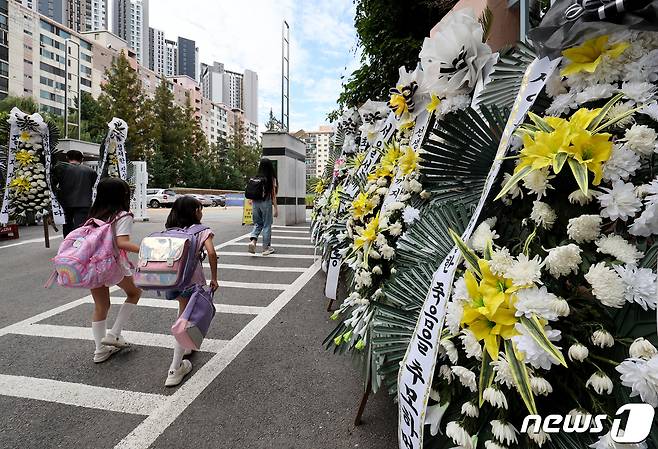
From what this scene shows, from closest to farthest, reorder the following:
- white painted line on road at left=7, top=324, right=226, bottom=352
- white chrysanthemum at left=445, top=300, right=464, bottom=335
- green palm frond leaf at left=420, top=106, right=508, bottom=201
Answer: white chrysanthemum at left=445, top=300, right=464, bottom=335 < green palm frond leaf at left=420, top=106, right=508, bottom=201 < white painted line on road at left=7, top=324, right=226, bottom=352

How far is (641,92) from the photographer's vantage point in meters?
1.10

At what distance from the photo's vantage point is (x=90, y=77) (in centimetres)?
6481

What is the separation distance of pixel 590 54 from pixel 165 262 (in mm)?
2457

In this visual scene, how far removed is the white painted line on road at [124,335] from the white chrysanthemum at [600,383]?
2870 millimetres

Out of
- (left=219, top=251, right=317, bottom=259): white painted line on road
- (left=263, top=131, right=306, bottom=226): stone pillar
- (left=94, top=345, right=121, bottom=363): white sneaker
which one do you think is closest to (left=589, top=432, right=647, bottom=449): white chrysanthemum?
(left=94, top=345, right=121, bottom=363): white sneaker

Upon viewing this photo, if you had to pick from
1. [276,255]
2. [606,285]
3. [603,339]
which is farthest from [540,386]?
[276,255]

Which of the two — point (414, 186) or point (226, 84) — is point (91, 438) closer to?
point (414, 186)

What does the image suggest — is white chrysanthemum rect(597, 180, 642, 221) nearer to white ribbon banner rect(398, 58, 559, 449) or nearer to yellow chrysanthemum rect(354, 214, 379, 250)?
white ribbon banner rect(398, 58, 559, 449)

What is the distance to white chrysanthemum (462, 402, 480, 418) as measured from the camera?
1130mm

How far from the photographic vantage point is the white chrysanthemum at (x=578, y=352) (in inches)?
38.4

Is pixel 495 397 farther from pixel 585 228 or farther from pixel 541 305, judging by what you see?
pixel 585 228

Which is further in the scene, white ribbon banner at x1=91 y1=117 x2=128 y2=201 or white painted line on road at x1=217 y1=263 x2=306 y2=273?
white ribbon banner at x1=91 y1=117 x2=128 y2=201

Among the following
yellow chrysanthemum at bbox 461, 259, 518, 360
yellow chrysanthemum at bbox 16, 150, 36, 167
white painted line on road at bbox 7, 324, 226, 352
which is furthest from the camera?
yellow chrysanthemum at bbox 16, 150, 36, 167

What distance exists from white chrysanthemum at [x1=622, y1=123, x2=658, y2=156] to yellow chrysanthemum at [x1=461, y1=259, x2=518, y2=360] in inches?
18.9
